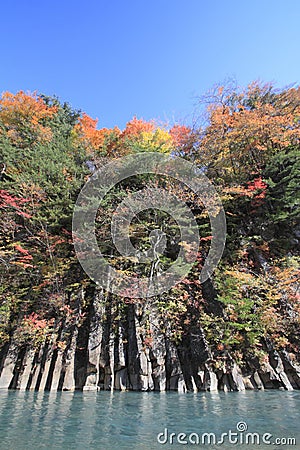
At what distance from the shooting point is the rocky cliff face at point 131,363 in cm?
751

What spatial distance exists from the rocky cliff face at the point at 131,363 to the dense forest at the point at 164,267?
0.11ft

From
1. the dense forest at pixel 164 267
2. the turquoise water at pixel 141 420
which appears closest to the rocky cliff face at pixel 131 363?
the dense forest at pixel 164 267

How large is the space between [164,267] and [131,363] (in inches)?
134

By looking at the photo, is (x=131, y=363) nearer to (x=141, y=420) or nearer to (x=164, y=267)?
(x=164, y=267)

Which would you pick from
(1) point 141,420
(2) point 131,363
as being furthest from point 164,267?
(1) point 141,420

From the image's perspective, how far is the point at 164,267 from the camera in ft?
33.2

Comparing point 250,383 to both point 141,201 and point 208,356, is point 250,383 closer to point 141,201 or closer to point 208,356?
point 208,356

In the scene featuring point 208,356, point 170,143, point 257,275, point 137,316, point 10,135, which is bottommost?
point 208,356

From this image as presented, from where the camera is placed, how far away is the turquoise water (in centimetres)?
325

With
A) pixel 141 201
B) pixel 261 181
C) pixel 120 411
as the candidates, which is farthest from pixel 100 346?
pixel 261 181

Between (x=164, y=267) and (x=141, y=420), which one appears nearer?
(x=141, y=420)

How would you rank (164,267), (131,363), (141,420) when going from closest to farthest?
(141,420)
(131,363)
(164,267)

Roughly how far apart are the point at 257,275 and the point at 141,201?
16.4 feet

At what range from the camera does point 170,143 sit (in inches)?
514
